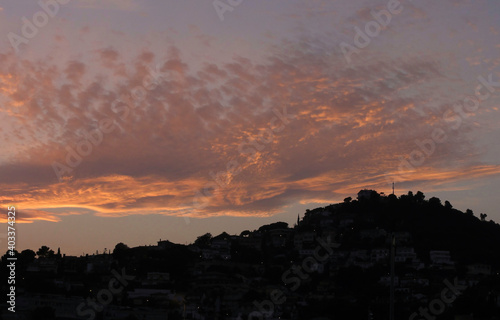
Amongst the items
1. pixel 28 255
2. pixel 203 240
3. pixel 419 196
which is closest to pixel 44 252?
pixel 28 255

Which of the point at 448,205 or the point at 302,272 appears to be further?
the point at 448,205

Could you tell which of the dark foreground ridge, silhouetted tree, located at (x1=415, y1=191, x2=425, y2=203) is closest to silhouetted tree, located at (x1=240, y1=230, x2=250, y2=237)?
the dark foreground ridge

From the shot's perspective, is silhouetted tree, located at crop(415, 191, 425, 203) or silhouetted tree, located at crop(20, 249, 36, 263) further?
silhouetted tree, located at crop(415, 191, 425, 203)

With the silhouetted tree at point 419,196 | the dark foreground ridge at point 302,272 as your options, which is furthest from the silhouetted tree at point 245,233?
the silhouetted tree at point 419,196

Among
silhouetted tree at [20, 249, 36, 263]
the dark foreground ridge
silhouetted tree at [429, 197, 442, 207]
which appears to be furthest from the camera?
silhouetted tree at [429, 197, 442, 207]

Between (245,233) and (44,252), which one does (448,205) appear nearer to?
(245,233)

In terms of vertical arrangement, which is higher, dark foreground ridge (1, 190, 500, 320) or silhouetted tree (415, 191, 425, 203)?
silhouetted tree (415, 191, 425, 203)

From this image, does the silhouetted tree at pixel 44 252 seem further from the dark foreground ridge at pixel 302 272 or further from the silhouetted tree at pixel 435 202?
the silhouetted tree at pixel 435 202

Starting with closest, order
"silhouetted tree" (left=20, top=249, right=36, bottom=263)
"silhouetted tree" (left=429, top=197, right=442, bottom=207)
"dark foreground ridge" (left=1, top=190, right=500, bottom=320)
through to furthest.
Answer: "dark foreground ridge" (left=1, top=190, right=500, bottom=320), "silhouetted tree" (left=20, top=249, right=36, bottom=263), "silhouetted tree" (left=429, top=197, right=442, bottom=207)

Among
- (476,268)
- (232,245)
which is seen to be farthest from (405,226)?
(232,245)

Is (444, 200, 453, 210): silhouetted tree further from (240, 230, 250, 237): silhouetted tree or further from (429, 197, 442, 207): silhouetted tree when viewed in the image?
(240, 230, 250, 237): silhouetted tree

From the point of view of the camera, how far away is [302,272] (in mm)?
90500

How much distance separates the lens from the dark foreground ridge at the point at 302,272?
6344cm

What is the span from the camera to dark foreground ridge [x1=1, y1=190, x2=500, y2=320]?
63.4 metres
